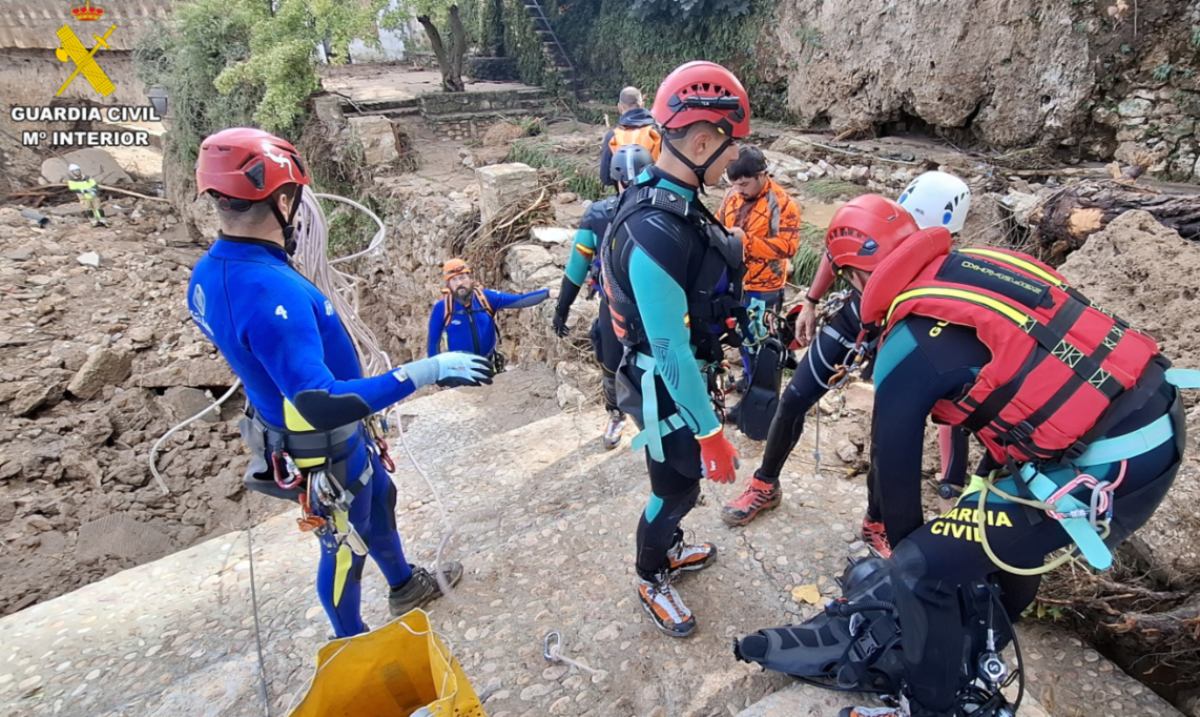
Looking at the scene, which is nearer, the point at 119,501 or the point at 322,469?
the point at 322,469

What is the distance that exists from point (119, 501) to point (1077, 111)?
450 inches

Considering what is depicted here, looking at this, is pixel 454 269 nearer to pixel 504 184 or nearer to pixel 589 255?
pixel 589 255

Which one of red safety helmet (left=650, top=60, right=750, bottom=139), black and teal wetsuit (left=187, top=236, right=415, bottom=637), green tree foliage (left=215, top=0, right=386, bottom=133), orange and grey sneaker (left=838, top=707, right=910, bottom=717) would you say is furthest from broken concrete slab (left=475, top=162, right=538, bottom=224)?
orange and grey sneaker (left=838, top=707, right=910, bottom=717)

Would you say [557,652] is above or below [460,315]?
below

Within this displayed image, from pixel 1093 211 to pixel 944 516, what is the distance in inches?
171

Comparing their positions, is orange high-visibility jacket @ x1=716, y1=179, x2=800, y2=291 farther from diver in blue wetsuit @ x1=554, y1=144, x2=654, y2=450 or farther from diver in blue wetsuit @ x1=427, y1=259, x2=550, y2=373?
diver in blue wetsuit @ x1=427, y1=259, x2=550, y2=373

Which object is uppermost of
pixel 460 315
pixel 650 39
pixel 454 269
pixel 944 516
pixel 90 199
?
pixel 650 39

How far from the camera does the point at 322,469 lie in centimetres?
233

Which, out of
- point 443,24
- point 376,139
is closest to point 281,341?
point 376,139

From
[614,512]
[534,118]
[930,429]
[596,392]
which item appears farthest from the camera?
[534,118]

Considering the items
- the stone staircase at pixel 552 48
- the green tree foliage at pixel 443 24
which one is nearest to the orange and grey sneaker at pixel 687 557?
the green tree foliage at pixel 443 24

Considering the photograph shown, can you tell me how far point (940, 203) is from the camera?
224 centimetres

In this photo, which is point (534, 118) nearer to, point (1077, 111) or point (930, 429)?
point (1077, 111)

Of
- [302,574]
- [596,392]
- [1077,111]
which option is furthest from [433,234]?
[1077,111]
